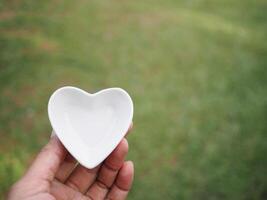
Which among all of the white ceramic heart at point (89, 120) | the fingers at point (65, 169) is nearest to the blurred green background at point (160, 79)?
the fingers at point (65, 169)

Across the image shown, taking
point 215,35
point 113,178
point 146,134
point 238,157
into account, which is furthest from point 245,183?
point 215,35

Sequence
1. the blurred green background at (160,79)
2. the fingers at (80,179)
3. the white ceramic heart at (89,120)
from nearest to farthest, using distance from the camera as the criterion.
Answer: the white ceramic heart at (89,120), the fingers at (80,179), the blurred green background at (160,79)

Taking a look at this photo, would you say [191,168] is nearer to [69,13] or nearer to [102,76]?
[102,76]

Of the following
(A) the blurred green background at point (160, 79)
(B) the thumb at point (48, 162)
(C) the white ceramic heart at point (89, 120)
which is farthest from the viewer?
(A) the blurred green background at point (160, 79)

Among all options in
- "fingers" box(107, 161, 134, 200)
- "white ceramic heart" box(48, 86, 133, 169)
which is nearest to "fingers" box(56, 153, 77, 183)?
"white ceramic heart" box(48, 86, 133, 169)

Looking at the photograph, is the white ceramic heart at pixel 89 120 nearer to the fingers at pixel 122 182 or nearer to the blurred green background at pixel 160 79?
the fingers at pixel 122 182

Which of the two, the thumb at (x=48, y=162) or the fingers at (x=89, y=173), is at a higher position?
the thumb at (x=48, y=162)

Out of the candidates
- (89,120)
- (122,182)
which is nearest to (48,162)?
(89,120)

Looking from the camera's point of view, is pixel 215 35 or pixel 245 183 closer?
pixel 245 183

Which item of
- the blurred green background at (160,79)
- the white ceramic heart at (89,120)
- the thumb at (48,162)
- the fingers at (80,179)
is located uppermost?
the white ceramic heart at (89,120)
